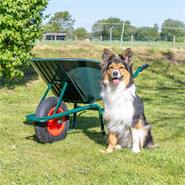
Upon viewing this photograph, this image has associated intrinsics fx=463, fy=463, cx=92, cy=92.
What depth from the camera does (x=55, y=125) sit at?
784cm

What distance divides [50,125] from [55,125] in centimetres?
15

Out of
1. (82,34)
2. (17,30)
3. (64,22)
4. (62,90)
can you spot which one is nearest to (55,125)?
(62,90)

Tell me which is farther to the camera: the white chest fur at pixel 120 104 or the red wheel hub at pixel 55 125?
the red wheel hub at pixel 55 125

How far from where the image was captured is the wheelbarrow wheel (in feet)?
24.6

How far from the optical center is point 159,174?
222 inches

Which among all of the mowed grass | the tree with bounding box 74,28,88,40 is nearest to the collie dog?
the mowed grass

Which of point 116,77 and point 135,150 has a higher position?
point 116,77

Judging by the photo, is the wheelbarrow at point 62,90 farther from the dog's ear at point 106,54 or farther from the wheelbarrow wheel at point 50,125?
the dog's ear at point 106,54

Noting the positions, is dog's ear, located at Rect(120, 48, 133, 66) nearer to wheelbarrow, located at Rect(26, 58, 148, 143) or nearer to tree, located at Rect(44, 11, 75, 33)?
wheelbarrow, located at Rect(26, 58, 148, 143)

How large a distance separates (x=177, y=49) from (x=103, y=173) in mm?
24026

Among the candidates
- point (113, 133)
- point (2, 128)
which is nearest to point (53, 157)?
point (113, 133)

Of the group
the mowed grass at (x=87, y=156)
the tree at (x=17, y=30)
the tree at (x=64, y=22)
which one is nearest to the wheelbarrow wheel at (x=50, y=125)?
the mowed grass at (x=87, y=156)

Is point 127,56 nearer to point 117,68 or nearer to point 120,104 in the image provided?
point 117,68

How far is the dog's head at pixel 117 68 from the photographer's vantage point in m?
6.60
